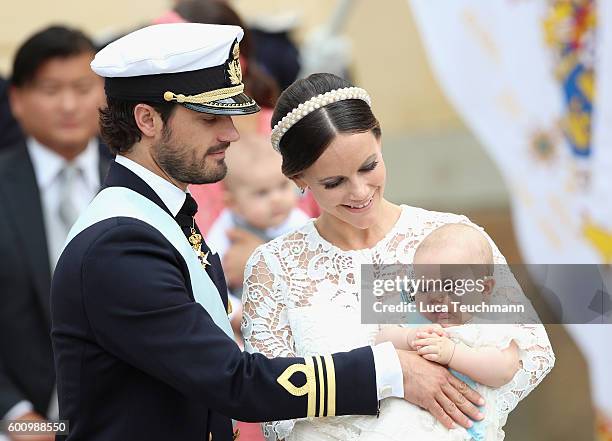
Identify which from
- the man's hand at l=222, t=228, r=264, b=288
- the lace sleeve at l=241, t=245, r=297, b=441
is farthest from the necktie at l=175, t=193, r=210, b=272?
the man's hand at l=222, t=228, r=264, b=288

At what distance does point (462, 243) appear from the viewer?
310cm

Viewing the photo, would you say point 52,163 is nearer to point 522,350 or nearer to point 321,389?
point 321,389

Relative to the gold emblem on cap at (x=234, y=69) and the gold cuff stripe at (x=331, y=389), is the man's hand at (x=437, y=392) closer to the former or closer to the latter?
the gold cuff stripe at (x=331, y=389)

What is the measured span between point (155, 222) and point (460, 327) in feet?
2.63

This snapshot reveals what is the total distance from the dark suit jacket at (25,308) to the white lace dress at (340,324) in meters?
1.67

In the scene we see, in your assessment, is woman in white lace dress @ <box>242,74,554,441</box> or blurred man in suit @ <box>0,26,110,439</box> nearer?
woman in white lace dress @ <box>242,74,554,441</box>

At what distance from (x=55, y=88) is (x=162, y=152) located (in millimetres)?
2101

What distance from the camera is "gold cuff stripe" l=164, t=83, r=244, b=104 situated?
3076mm

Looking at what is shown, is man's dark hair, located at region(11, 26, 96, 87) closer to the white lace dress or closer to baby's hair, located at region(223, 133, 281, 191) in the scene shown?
baby's hair, located at region(223, 133, 281, 191)

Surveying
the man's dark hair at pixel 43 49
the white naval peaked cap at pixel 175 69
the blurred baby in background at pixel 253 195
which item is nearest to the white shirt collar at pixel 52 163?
the man's dark hair at pixel 43 49

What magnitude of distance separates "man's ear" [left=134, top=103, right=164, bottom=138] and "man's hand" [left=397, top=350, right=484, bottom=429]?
0.84 metres

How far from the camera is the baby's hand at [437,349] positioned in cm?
298

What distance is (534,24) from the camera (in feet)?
17.0

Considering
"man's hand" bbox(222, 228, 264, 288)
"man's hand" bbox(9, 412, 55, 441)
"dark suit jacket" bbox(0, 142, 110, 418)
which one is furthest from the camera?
"dark suit jacket" bbox(0, 142, 110, 418)
